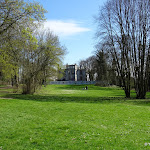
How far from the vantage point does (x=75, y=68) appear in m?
119

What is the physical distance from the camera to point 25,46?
22266 millimetres

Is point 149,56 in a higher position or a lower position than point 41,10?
lower

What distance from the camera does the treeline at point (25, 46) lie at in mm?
18141

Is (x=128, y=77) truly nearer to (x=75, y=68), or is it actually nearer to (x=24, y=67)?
(x=24, y=67)

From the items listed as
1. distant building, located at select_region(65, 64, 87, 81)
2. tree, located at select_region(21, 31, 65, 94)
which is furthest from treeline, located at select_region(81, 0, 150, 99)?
distant building, located at select_region(65, 64, 87, 81)

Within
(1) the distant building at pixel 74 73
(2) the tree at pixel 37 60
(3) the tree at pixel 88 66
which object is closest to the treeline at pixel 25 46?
(2) the tree at pixel 37 60

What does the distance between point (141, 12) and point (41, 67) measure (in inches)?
710

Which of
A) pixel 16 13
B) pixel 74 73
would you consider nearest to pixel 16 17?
pixel 16 13

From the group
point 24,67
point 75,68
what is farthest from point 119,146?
point 75,68

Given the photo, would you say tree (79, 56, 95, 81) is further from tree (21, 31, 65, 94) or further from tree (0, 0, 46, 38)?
tree (0, 0, 46, 38)

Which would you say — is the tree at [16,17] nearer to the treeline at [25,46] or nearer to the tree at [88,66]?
the treeline at [25,46]

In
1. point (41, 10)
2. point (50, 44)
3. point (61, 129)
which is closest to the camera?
point (61, 129)

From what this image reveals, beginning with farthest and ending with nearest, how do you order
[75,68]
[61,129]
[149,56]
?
1. [75,68]
2. [149,56]
3. [61,129]

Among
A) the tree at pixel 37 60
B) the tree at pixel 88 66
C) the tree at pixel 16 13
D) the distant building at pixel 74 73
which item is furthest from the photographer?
the distant building at pixel 74 73
